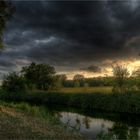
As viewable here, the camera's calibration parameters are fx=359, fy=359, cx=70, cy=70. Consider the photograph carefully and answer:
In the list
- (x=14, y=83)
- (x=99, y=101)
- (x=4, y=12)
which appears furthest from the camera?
(x=14, y=83)

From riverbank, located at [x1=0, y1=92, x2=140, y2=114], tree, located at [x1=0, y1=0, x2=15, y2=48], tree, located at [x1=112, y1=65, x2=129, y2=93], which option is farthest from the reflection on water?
tree, located at [x1=112, y1=65, x2=129, y2=93]

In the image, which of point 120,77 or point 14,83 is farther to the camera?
point 14,83

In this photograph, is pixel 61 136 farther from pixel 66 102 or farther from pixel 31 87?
pixel 31 87

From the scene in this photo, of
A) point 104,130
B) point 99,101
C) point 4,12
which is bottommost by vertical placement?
point 104,130

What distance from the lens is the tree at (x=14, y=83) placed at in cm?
10222

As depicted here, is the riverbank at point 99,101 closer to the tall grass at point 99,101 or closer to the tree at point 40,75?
the tall grass at point 99,101

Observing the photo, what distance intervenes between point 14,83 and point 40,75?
45.1 feet

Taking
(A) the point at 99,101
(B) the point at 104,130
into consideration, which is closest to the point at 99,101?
(A) the point at 99,101

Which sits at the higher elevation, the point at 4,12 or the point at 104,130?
the point at 4,12

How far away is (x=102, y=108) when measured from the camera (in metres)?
58.6

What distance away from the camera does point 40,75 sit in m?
115

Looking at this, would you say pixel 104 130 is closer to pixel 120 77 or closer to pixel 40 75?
pixel 120 77

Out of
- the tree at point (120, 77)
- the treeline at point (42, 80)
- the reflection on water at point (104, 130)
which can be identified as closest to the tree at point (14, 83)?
the treeline at point (42, 80)

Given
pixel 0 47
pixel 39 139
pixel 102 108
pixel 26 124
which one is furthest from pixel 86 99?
pixel 39 139
